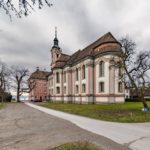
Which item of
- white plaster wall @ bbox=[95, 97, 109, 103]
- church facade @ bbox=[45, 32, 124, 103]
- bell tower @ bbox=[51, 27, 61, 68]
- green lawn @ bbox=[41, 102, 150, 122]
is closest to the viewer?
green lawn @ bbox=[41, 102, 150, 122]

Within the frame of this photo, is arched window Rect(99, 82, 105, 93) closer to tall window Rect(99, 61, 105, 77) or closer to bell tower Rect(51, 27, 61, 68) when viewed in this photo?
tall window Rect(99, 61, 105, 77)

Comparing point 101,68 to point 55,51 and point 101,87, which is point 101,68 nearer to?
point 101,87

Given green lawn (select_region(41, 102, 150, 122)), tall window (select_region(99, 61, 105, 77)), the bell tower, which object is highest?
the bell tower

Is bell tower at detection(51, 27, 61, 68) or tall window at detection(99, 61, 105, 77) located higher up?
bell tower at detection(51, 27, 61, 68)

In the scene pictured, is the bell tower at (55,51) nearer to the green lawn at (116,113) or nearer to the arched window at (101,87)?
the arched window at (101,87)

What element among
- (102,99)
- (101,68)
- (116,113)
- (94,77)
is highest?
(101,68)

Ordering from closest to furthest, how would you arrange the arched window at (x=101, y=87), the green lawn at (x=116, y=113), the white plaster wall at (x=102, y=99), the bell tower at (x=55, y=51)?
the green lawn at (x=116, y=113) → the white plaster wall at (x=102, y=99) → the arched window at (x=101, y=87) → the bell tower at (x=55, y=51)

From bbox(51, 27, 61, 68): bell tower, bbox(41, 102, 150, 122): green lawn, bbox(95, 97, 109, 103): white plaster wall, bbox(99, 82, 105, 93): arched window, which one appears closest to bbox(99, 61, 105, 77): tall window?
bbox(99, 82, 105, 93): arched window

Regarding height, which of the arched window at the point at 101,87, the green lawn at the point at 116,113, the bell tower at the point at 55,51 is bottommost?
the green lawn at the point at 116,113

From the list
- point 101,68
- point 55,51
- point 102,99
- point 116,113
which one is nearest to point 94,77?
point 101,68

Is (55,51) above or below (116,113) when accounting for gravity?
above

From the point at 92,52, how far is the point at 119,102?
12.9 meters

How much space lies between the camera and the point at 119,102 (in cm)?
3766

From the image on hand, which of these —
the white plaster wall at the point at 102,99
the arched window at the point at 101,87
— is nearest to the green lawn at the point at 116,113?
the white plaster wall at the point at 102,99
